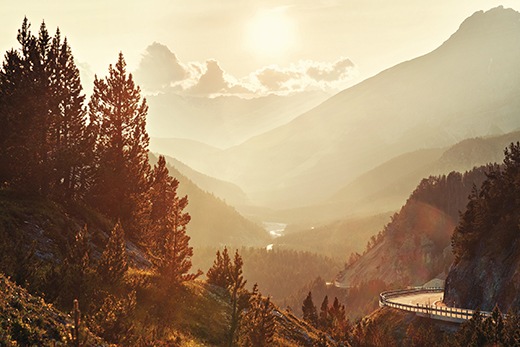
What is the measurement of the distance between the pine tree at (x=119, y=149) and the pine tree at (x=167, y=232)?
3.34 meters

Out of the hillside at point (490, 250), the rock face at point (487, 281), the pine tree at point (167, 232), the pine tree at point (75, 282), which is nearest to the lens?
the pine tree at point (75, 282)

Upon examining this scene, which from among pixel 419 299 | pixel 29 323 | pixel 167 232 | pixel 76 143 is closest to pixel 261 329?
pixel 29 323

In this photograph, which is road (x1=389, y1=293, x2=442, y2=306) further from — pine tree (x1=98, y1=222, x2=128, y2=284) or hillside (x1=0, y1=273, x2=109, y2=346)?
hillside (x1=0, y1=273, x2=109, y2=346)

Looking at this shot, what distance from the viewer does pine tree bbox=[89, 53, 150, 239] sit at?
50.5 m

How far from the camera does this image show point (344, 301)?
192625mm

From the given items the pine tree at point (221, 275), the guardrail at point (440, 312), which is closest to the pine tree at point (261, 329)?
the pine tree at point (221, 275)

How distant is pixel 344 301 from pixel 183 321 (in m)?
170

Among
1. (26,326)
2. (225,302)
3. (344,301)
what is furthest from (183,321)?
(344,301)

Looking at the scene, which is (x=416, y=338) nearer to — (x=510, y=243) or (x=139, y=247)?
(x=510, y=243)

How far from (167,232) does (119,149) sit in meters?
16.0

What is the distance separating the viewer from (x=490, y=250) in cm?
7581

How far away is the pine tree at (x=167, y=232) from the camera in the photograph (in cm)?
3438

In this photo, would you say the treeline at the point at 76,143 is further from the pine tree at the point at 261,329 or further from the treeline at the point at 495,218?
the treeline at the point at 495,218

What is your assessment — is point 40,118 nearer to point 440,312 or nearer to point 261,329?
point 261,329
